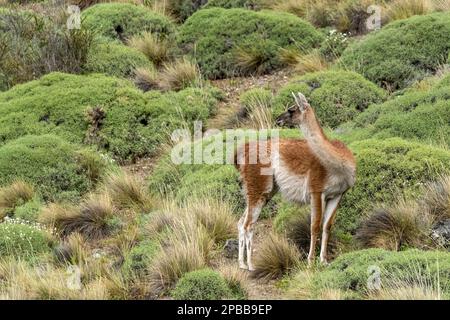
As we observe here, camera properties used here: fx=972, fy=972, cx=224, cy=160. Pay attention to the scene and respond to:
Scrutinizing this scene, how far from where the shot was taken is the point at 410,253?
9.47 metres

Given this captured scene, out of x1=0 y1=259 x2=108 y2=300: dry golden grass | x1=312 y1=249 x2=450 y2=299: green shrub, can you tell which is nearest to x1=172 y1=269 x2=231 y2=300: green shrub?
x1=0 y1=259 x2=108 y2=300: dry golden grass

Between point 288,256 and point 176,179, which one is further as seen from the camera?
point 176,179

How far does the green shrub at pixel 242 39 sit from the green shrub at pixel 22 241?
713cm

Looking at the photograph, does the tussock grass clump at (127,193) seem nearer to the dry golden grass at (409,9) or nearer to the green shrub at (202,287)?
the green shrub at (202,287)

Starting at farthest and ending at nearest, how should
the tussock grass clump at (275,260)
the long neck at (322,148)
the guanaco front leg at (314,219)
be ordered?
the tussock grass clump at (275,260), the guanaco front leg at (314,219), the long neck at (322,148)

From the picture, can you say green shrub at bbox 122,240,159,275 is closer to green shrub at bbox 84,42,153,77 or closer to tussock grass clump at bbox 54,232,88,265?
tussock grass clump at bbox 54,232,88,265

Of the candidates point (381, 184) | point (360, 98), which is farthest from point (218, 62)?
point (381, 184)

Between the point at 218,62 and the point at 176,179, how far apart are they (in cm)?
506

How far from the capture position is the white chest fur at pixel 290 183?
1007cm

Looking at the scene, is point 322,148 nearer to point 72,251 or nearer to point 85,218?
point 72,251

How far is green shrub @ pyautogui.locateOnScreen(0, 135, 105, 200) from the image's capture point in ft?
45.9

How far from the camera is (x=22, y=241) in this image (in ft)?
38.4

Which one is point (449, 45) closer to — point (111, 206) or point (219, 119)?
point (219, 119)

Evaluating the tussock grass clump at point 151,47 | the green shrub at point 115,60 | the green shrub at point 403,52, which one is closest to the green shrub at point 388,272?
the green shrub at point 403,52
